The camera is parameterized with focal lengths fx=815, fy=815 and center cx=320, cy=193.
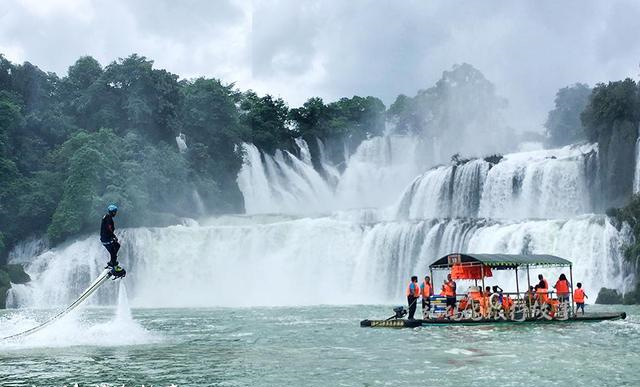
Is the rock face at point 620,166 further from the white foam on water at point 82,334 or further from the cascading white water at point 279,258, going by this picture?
the white foam on water at point 82,334

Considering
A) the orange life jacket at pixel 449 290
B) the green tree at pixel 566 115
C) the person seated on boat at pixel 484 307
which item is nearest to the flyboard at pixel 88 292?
the orange life jacket at pixel 449 290

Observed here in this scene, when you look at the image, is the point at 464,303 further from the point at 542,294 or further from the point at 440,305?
the point at 542,294

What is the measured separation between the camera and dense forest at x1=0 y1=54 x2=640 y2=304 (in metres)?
49.4

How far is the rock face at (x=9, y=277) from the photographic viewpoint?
49.2m

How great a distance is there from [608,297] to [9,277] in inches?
1397

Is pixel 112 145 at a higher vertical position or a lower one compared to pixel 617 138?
higher

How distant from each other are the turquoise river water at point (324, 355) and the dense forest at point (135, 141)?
2527cm

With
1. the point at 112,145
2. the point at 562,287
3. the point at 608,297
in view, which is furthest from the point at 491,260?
the point at 112,145

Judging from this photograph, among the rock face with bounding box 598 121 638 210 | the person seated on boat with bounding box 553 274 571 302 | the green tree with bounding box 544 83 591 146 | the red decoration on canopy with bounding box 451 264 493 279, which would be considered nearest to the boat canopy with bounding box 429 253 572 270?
the red decoration on canopy with bounding box 451 264 493 279

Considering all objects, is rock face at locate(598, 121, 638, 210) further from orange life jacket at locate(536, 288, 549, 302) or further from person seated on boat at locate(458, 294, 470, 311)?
person seated on boat at locate(458, 294, 470, 311)

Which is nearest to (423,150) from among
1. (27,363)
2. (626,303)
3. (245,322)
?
(626,303)

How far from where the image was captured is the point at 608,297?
36.0 m

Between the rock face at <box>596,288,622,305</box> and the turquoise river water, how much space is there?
925 centimetres

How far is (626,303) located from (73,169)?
37.7 metres
